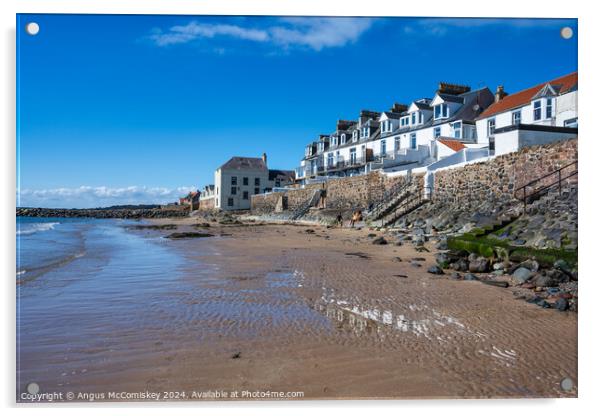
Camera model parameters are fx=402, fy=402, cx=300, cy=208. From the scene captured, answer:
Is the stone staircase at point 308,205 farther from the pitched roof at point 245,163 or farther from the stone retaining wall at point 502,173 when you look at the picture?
the pitched roof at point 245,163

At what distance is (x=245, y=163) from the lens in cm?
5762

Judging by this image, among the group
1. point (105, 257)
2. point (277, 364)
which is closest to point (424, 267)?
point (277, 364)

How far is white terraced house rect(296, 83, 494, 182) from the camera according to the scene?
26641mm

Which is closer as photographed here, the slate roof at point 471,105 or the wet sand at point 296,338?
the wet sand at point 296,338

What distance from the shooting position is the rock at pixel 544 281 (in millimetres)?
5848

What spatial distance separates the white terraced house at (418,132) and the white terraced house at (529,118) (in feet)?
4.89

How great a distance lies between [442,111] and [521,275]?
2457 centimetres

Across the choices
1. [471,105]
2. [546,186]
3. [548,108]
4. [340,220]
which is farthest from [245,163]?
[546,186]

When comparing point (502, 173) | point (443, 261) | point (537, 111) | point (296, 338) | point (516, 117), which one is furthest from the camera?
point (516, 117)

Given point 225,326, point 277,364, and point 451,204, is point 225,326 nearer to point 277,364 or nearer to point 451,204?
point 277,364

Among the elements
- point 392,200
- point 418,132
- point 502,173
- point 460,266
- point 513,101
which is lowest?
point 460,266

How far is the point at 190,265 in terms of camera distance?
898 cm

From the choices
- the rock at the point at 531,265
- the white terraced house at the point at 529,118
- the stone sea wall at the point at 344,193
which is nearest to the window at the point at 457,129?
the white terraced house at the point at 529,118

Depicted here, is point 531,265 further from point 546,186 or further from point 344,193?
point 344,193
